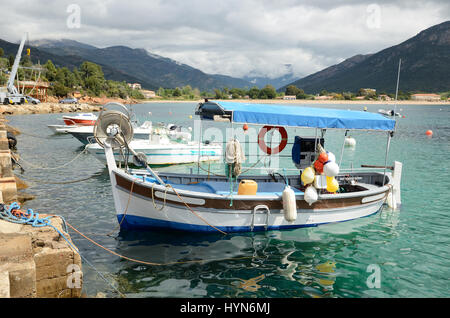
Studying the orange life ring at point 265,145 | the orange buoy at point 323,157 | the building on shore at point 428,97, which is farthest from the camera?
the building on shore at point 428,97

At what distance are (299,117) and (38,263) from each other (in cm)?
782

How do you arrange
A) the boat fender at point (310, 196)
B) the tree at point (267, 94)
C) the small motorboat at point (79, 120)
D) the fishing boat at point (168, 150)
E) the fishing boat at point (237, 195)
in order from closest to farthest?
the fishing boat at point (237, 195) → the boat fender at point (310, 196) → the fishing boat at point (168, 150) → the small motorboat at point (79, 120) → the tree at point (267, 94)

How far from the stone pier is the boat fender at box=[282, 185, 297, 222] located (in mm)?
5875

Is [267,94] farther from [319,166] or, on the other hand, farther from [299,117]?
[319,166]

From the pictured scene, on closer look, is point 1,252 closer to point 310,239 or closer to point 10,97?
point 310,239

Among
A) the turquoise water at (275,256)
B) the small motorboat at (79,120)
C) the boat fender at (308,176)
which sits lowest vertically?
the turquoise water at (275,256)

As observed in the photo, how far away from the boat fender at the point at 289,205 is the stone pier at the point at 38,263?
5.88 meters

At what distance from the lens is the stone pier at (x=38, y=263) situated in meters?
4.69

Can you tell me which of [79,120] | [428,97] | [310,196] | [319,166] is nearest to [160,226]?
[310,196]

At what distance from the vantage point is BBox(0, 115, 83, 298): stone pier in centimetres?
469

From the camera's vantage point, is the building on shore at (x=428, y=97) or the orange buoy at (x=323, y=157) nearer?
the orange buoy at (x=323, y=157)

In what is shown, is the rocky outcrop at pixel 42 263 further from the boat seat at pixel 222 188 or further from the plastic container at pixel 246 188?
the plastic container at pixel 246 188

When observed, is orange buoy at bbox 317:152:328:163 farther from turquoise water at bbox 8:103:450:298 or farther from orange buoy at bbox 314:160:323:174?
turquoise water at bbox 8:103:450:298

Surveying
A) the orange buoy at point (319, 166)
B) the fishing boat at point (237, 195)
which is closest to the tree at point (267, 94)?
the fishing boat at point (237, 195)
